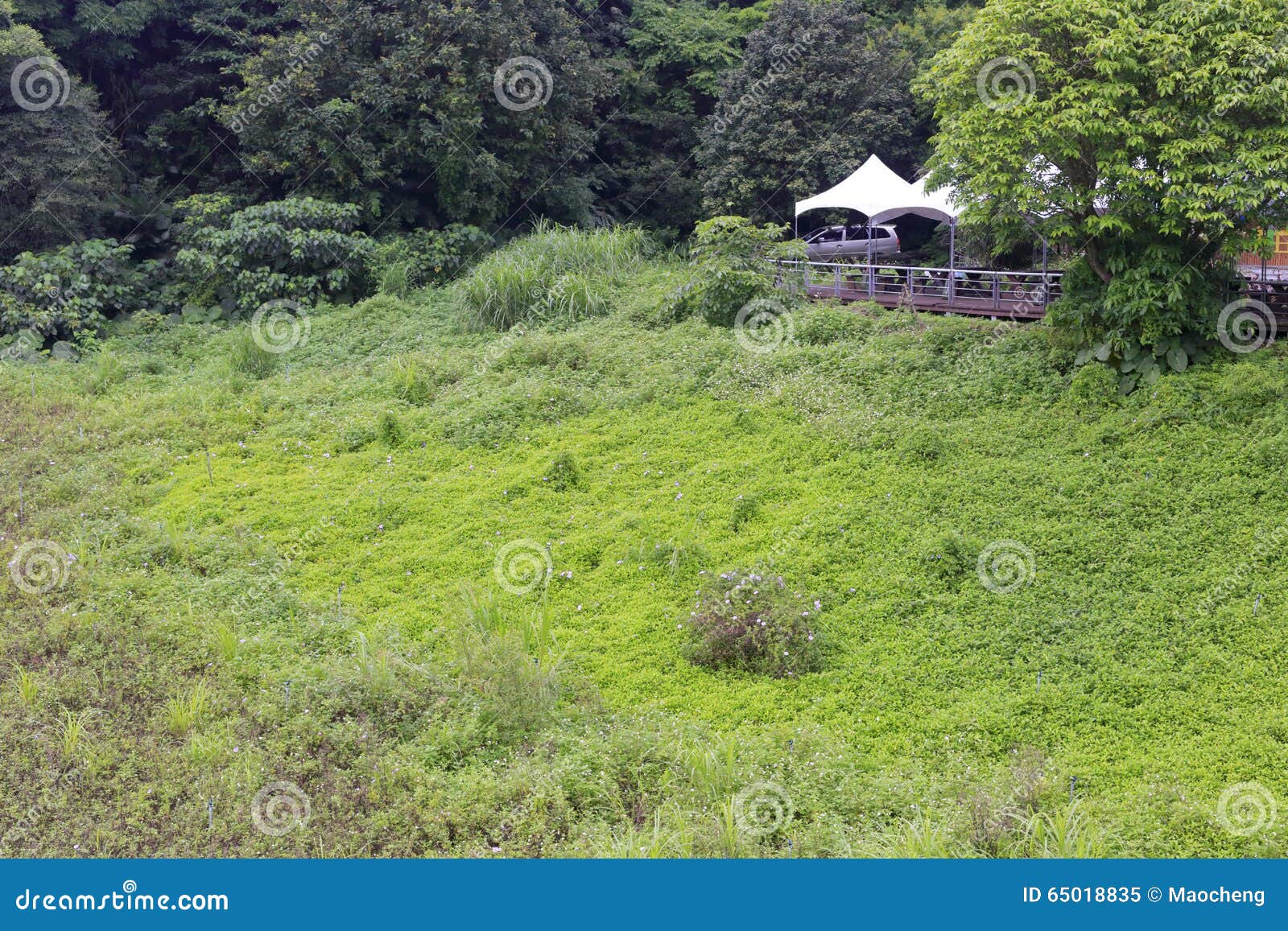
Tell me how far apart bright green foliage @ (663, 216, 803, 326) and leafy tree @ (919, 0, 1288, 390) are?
349cm

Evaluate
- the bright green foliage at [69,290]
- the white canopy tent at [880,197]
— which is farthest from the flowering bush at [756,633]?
the bright green foliage at [69,290]

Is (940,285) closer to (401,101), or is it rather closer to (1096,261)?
(1096,261)

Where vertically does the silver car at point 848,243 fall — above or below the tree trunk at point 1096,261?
above

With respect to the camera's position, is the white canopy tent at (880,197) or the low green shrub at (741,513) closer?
the low green shrub at (741,513)

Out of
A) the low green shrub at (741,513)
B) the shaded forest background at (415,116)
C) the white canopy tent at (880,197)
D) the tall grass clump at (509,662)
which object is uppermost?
the shaded forest background at (415,116)

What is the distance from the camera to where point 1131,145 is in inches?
404

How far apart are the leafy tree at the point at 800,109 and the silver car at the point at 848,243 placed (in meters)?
0.95

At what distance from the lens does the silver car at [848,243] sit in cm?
2236

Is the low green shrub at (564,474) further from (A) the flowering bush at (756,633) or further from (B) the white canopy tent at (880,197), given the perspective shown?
(B) the white canopy tent at (880,197)

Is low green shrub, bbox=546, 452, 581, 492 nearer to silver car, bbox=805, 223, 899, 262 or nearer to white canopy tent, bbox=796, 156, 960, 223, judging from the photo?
white canopy tent, bbox=796, 156, 960, 223

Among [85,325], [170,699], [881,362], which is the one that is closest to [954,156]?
[881,362]

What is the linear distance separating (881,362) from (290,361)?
8.33m

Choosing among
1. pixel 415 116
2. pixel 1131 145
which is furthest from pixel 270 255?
pixel 1131 145

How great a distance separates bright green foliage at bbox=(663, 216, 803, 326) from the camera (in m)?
14.3
